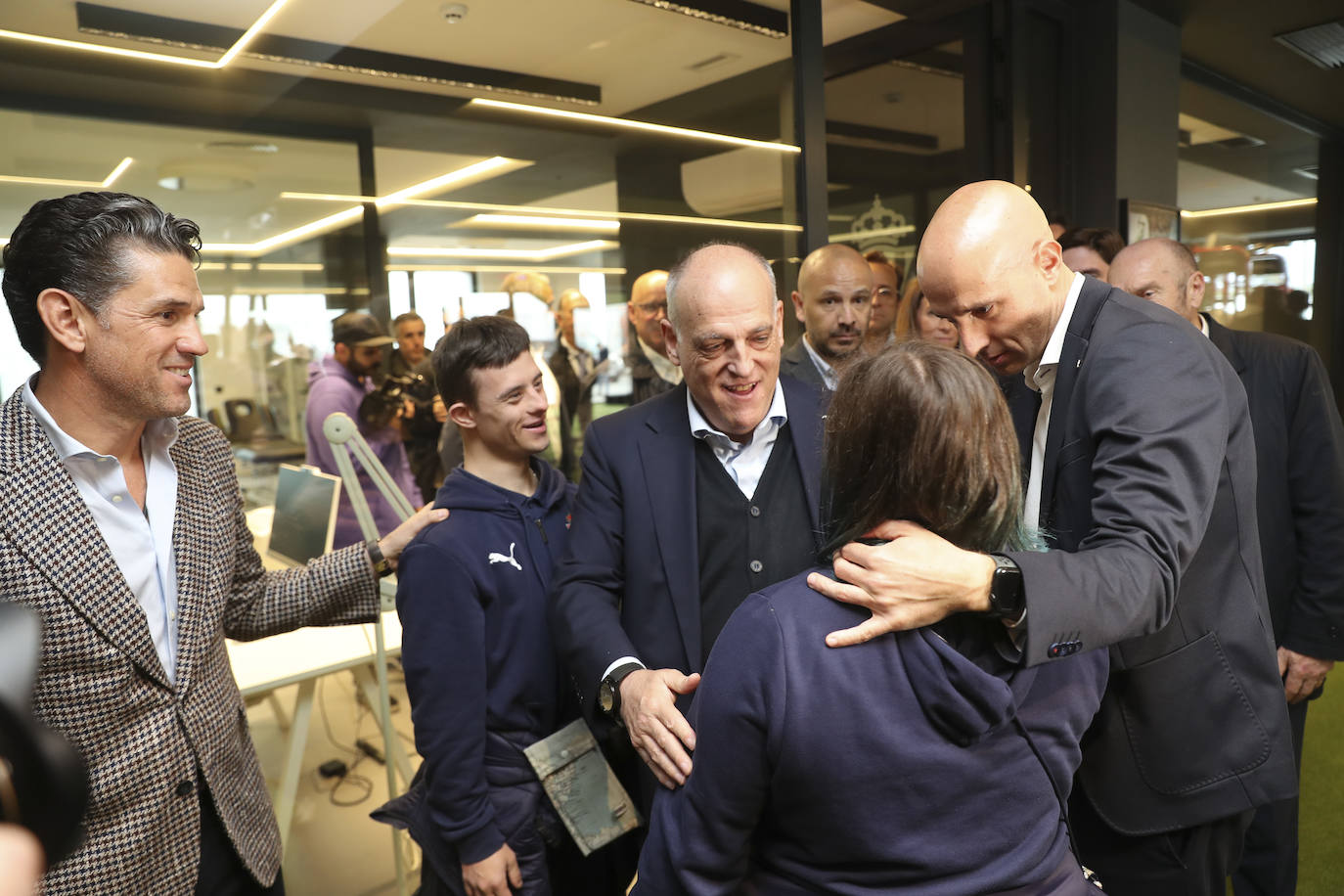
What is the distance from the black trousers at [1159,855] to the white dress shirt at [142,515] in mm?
1548

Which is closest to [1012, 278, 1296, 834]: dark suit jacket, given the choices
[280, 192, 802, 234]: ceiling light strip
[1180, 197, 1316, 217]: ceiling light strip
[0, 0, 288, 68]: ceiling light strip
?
[280, 192, 802, 234]: ceiling light strip

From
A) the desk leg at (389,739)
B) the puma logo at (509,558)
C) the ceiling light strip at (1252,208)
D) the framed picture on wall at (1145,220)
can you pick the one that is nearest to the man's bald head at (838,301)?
the puma logo at (509,558)

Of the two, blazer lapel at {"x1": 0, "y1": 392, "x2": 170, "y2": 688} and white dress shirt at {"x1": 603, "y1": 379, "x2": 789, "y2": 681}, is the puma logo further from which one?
blazer lapel at {"x1": 0, "y1": 392, "x2": 170, "y2": 688}

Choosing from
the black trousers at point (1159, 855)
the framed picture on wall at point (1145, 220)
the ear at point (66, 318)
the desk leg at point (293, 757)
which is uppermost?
the framed picture on wall at point (1145, 220)

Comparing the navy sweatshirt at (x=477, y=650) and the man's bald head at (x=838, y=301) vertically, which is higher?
the man's bald head at (x=838, y=301)

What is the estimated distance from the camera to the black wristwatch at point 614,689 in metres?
1.35

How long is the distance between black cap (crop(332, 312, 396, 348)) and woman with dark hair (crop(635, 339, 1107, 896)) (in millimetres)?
2250

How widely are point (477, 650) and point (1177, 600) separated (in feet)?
3.84

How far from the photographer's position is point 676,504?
1.54 metres

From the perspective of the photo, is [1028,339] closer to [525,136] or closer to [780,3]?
[525,136]

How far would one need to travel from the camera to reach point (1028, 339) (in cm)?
144

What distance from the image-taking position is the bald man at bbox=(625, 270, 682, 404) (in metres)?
3.25

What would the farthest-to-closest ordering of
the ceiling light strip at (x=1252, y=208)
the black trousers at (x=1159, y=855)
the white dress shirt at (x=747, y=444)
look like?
the ceiling light strip at (x=1252, y=208) < the white dress shirt at (x=747, y=444) < the black trousers at (x=1159, y=855)

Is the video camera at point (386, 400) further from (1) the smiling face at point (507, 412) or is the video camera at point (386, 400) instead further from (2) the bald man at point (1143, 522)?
(2) the bald man at point (1143, 522)
